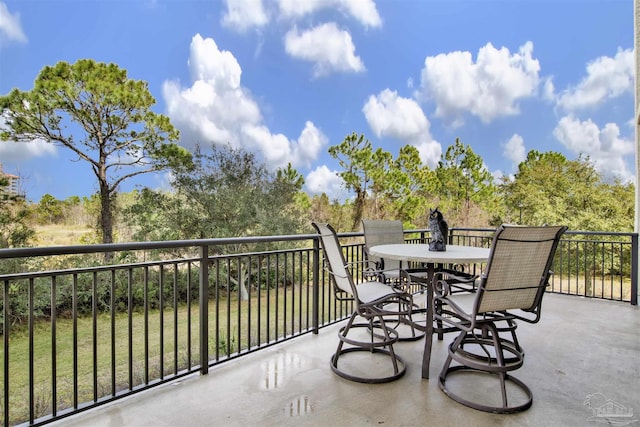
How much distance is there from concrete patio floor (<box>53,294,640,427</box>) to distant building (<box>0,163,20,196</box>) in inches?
363

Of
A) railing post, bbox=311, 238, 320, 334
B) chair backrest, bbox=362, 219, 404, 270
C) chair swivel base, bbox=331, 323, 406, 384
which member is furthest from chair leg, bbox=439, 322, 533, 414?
chair backrest, bbox=362, 219, 404, 270

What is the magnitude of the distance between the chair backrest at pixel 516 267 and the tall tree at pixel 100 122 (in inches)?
412

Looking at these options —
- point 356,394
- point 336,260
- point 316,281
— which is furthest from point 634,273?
point 356,394

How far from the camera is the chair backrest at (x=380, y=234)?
Answer: 152 inches

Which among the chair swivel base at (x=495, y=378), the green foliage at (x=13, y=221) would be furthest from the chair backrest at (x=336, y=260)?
the green foliage at (x=13, y=221)

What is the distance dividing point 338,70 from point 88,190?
1647cm

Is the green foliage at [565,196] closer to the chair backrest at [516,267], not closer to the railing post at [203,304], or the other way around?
the chair backrest at [516,267]

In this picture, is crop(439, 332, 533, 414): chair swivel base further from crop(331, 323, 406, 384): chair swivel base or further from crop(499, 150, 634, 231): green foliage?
crop(499, 150, 634, 231): green foliage

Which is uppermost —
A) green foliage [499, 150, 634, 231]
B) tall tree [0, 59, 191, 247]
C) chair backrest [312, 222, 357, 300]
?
tall tree [0, 59, 191, 247]

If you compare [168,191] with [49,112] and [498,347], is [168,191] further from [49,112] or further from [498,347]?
[498,347]

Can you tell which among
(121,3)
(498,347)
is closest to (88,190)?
(121,3)

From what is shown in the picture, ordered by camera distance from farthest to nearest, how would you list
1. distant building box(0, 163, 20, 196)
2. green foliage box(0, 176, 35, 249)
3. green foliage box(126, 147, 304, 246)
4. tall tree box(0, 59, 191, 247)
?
green foliage box(126, 147, 304, 246), tall tree box(0, 59, 191, 247), distant building box(0, 163, 20, 196), green foliage box(0, 176, 35, 249)

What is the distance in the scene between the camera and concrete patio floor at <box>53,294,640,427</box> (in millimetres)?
2020

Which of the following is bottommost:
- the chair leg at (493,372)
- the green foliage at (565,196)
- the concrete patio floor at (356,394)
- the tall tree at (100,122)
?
the concrete patio floor at (356,394)
